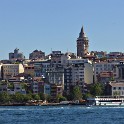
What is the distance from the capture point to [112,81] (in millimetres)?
103812

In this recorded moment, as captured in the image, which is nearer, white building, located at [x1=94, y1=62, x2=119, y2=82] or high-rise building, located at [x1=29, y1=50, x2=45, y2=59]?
white building, located at [x1=94, y1=62, x2=119, y2=82]

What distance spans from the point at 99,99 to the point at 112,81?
14762 millimetres

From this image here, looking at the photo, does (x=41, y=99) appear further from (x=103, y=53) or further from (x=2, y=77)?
(x=103, y=53)

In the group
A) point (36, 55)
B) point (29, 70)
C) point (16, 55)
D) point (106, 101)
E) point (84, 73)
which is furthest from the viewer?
point (16, 55)

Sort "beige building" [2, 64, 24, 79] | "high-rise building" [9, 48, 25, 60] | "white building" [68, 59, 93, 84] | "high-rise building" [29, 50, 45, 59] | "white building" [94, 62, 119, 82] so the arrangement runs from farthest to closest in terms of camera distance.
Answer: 1. "high-rise building" [9, 48, 25, 60]
2. "high-rise building" [29, 50, 45, 59]
3. "beige building" [2, 64, 24, 79]
4. "white building" [94, 62, 119, 82]
5. "white building" [68, 59, 93, 84]

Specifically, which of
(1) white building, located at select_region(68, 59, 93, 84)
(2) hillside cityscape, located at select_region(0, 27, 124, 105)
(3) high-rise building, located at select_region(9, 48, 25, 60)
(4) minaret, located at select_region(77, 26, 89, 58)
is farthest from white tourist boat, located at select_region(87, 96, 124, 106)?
(3) high-rise building, located at select_region(9, 48, 25, 60)

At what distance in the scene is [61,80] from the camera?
10494cm

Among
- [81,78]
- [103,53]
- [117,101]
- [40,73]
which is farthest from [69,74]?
[103,53]

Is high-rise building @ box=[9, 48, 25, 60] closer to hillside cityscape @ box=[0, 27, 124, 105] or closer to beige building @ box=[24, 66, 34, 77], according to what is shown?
hillside cityscape @ box=[0, 27, 124, 105]

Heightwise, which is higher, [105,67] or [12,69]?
[12,69]

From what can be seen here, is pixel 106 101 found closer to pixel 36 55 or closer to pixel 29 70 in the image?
pixel 29 70

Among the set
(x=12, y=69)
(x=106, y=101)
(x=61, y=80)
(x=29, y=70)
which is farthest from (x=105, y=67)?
(x=106, y=101)

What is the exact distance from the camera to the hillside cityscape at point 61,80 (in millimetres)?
96812

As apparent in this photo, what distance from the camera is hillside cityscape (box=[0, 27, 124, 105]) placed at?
96.8 m
